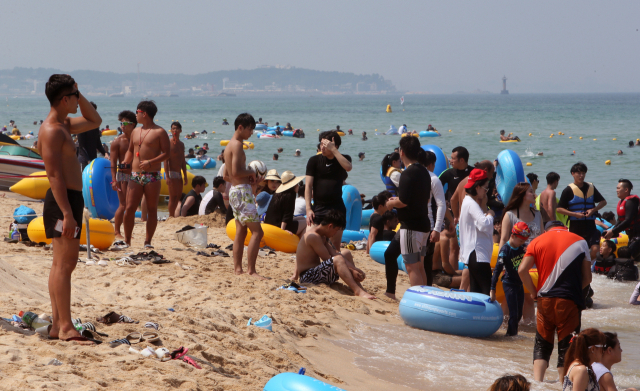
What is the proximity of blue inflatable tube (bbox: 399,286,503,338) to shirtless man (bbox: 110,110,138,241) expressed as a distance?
12.3ft

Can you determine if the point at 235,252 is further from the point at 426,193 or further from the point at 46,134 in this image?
the point at 46,134

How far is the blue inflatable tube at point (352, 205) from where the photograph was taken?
9.71 m

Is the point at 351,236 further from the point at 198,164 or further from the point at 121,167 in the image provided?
the point at 198,164

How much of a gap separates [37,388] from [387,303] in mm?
3989

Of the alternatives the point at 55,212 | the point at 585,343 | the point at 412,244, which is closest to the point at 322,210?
the point at 412,244

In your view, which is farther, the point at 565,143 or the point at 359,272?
the point at 565,143

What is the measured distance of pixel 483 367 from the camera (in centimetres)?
467

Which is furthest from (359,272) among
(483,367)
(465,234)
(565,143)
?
(565,143)

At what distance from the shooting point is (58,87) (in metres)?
3.47

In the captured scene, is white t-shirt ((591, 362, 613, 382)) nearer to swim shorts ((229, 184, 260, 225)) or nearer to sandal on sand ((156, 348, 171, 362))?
sandal on sand ((156, 348, 171, 362))

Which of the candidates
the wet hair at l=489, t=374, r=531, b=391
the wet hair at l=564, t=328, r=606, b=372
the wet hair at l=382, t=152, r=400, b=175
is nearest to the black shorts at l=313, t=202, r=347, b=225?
the wet hair at l=382, t=152, r=400, b=175

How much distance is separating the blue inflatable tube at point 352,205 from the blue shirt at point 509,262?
14.4 ft

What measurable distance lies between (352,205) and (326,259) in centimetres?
379

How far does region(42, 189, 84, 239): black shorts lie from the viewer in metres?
3.45
